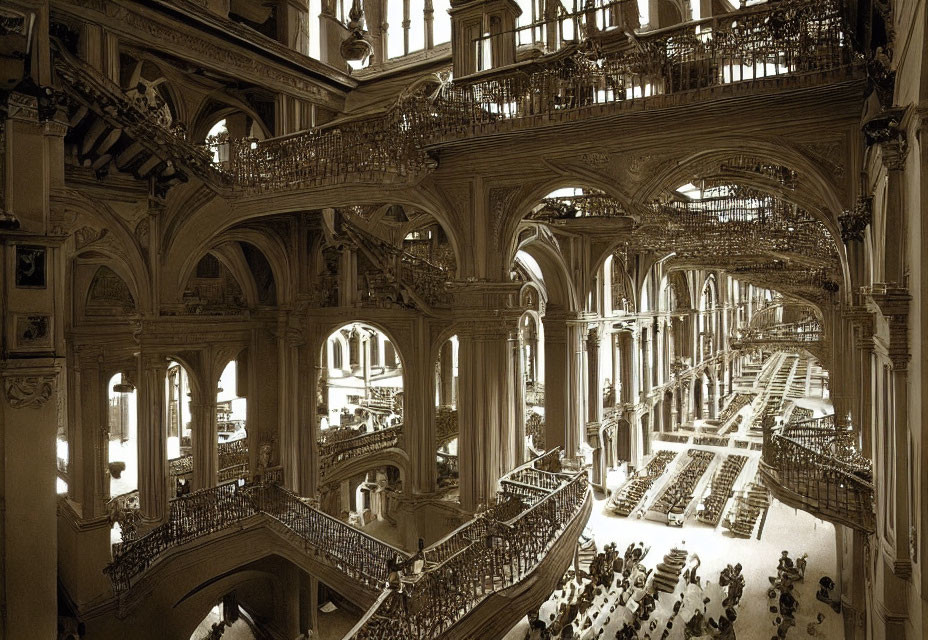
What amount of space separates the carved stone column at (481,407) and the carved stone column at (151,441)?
6740 mm

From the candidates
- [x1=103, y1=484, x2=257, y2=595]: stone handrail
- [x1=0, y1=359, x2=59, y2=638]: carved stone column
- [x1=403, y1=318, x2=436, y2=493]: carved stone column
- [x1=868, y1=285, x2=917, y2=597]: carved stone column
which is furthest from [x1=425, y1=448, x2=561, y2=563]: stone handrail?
[x1=403, y1=318, x2=436, y2=493]: carved stone column

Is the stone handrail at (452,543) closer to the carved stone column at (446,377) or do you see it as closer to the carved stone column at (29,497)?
the carved stone column at (29,497)

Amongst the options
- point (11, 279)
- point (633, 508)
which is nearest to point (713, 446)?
point (633, 508)

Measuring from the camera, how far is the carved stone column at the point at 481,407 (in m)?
10.4

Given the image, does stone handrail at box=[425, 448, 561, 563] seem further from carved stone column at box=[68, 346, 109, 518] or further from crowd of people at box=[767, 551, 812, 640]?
carved stone column at box=[68, 346, 109, 518]

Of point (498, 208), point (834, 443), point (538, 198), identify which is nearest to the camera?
point (538, 198)

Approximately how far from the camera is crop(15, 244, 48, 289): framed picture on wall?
5785mm

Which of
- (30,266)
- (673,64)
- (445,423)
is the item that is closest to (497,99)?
(673,64)

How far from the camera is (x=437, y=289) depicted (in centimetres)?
1499

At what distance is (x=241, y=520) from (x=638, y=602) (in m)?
9.49

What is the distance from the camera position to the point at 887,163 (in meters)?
4.72

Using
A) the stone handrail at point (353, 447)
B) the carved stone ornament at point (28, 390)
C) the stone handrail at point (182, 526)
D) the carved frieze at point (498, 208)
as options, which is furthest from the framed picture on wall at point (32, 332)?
the stone handrail at point (353, 447)

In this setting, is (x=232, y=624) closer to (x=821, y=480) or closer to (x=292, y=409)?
(x=292, y=409)

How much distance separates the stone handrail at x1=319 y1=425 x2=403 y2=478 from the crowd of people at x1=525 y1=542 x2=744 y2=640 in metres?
6.12
